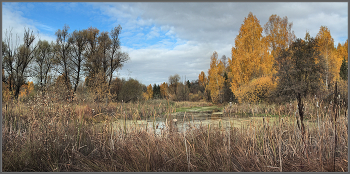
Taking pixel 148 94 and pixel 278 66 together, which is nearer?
pixel 278 66

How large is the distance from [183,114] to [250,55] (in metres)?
8.19

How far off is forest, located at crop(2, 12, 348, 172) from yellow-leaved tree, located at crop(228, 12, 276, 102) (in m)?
0.08

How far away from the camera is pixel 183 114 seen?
12.5 metres

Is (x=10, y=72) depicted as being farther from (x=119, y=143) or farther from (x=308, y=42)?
(x=308, y=42)

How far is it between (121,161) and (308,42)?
41.1ft

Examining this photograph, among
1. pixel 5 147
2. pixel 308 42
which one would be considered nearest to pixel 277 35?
pixel 308 42

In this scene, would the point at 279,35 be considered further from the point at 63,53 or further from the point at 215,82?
the point at 63,53

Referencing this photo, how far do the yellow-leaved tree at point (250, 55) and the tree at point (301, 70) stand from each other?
4.70 metres

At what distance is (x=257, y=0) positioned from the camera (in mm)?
2168

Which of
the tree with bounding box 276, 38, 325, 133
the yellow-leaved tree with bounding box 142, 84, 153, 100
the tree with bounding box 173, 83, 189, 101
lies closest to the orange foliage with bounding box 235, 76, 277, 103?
the tree with bounding box 276, 38, 325, 133

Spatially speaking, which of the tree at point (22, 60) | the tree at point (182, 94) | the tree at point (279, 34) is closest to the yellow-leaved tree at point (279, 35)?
the tree at point (279, 34)

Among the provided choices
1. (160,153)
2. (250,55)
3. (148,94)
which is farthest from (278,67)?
(148,94)

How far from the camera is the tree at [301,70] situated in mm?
10930

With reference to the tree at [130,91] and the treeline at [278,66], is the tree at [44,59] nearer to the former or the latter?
the tree at [130,91]
